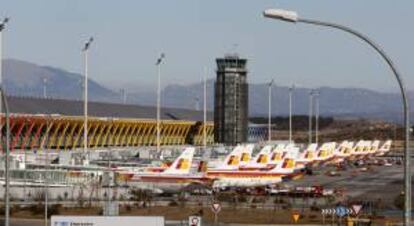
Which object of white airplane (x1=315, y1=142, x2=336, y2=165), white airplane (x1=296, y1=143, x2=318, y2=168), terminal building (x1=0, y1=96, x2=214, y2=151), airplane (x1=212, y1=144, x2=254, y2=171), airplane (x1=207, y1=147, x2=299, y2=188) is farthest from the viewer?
white airplane (x1=315, y1=142, x2=336, y2=165)

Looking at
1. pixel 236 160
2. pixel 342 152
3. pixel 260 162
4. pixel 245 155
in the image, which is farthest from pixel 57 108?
pixel 236 160

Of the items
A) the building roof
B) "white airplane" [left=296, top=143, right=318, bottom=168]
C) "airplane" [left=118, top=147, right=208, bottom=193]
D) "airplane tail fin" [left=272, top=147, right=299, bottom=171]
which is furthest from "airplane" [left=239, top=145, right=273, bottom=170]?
the building roof

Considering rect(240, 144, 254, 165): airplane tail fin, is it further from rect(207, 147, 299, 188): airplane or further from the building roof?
the building roof

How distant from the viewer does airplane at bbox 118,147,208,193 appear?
97688 millimetres

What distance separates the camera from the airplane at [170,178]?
97688mm

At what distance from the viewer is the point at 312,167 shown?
156m

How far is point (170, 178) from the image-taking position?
322 ft

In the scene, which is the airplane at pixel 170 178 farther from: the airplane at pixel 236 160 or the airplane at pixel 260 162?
the airplane at pixel 260 162

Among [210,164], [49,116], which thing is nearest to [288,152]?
[210,164]

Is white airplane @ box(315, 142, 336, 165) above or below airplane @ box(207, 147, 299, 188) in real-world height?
above

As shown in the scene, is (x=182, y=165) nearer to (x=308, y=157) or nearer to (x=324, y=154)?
(x=308, y=157)

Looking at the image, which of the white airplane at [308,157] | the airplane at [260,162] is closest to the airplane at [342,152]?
the white airplane at [308,157]

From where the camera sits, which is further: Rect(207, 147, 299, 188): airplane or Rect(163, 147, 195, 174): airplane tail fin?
Rect(207, 147, 299, 188): airplane

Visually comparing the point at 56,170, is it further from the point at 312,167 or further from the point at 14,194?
the point at 312,167
